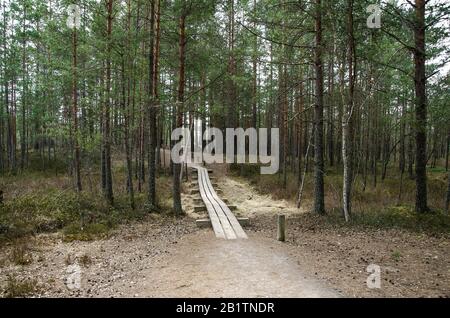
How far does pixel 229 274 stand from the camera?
243 inches

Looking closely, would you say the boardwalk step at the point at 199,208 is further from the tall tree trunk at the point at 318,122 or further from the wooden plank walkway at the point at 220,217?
the tall tree trunk at the point at 318,122

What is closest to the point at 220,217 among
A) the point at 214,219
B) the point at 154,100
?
the point at 214,219

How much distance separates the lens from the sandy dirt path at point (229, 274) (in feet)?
17.5

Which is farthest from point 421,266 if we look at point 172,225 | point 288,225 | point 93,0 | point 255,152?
point 255,152

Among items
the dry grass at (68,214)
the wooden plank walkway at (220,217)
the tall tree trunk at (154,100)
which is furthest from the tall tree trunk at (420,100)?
the dry grass at (68,214)

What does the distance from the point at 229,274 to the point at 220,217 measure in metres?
5.36

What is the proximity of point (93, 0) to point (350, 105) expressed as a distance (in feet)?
33.6

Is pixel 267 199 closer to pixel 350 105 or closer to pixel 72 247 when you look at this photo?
pixel 350 105

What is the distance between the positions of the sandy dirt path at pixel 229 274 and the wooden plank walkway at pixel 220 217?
0.98m

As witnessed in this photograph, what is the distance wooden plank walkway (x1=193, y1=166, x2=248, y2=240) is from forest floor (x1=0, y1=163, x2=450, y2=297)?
1.21ft
